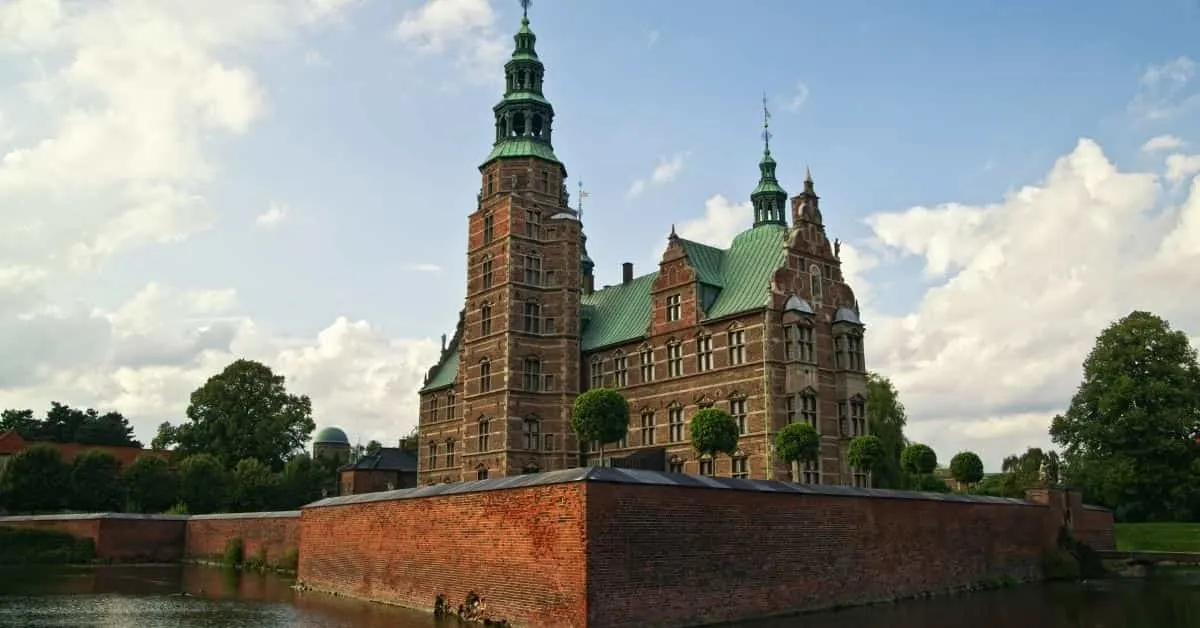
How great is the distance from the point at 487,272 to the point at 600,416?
17895mm

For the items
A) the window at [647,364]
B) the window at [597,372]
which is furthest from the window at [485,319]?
the window at [647,364]

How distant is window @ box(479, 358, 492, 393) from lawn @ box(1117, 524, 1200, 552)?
1327 inches

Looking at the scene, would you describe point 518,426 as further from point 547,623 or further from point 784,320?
point 547,623

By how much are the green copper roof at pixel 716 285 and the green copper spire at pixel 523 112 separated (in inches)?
340

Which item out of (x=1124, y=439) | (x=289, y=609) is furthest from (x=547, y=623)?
(x=1124, y=439)

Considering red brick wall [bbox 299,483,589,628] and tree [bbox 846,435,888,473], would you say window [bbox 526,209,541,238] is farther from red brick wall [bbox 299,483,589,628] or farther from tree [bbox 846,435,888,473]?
tree [bbox 846,435,888,473]

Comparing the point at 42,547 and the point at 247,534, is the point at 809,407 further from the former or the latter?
the point at 42,547

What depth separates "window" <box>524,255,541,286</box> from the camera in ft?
167

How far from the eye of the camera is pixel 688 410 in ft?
145

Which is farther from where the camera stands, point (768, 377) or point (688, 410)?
point (688, 410)

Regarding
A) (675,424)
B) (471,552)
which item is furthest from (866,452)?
(471,552)

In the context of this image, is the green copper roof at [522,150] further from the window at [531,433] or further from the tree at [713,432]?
the tree at [713,432]

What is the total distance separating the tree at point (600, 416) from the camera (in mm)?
36250

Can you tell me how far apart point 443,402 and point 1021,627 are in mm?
42132
